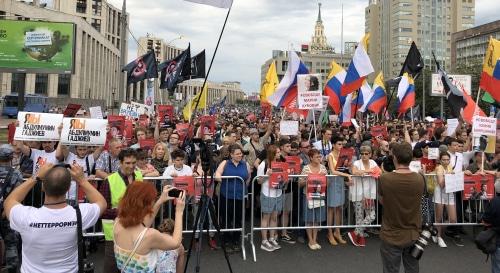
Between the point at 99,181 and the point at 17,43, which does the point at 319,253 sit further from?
the point at 17,43

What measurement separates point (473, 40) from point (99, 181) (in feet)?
359

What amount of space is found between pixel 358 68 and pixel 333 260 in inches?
255

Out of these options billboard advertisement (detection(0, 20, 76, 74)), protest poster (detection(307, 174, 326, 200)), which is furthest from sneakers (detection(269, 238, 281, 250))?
billboard advertisement (detection(0, 20, 76, 74))

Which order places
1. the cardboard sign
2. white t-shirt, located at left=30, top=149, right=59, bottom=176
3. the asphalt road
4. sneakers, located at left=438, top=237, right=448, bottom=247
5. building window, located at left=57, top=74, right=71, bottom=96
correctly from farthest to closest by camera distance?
building window, located at left=57, top=74, right=71, bottom=96 < the cardboard sign < sneakers, located at left=438, top=237, right=448, bottom=247 < white t-shirt, located at left=30, top=149, right=59, bottom=176 < the asphalt road

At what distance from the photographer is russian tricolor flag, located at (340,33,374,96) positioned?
11.4m

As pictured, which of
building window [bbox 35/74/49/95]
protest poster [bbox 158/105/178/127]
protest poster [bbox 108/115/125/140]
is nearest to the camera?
protest poster [bbox 108/115/125/140]

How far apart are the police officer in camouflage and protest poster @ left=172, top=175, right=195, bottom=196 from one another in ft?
6.75

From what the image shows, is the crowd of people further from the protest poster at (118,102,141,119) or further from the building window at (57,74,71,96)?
the building window at (57,74,71,96)

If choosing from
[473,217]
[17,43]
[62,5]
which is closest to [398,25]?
[62,5]

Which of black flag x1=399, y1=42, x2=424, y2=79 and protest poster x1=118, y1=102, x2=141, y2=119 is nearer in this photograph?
black flag x1=399, y1=42, x2=424, y2=79

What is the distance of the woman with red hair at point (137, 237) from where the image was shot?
3.19 metres

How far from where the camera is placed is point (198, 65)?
14.8 meters

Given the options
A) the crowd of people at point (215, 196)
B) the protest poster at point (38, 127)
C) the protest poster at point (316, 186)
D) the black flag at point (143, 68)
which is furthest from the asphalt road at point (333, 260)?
the black flag at point (143, 68)

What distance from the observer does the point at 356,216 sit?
7.31m
